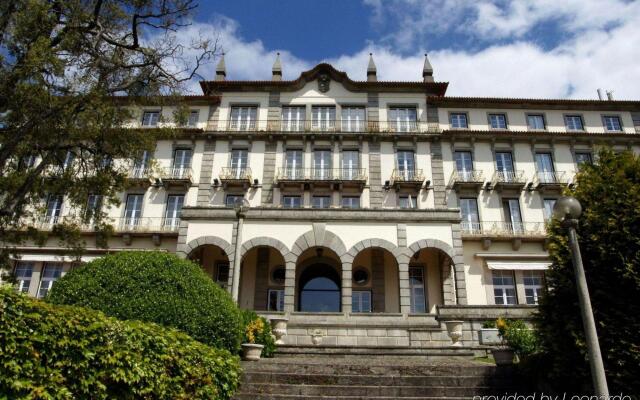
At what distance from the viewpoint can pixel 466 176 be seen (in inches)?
1037

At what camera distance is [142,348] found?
A: 671 centimetres

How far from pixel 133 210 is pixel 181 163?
395 cm

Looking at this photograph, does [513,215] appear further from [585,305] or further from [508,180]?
[585,305]

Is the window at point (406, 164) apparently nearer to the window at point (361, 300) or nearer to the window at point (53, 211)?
the window at point (361, 300)

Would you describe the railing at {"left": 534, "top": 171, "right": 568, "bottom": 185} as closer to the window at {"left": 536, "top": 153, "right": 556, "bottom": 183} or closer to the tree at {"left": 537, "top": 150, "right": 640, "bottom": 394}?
the window at {"left": 536, "top": 153, "right": 556, "bottom": 183}

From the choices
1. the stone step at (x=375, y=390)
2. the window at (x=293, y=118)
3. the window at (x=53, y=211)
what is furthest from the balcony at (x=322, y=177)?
the stone step at (x=375, y=390)

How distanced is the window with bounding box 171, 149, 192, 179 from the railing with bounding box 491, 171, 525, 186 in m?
18.4

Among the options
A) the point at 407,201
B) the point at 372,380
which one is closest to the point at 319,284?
the point at 407,201

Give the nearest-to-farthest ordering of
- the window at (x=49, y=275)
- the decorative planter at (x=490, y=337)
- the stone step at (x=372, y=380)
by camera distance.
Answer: the stone step at (x=372, y=380) < the decorative planter at (x=490, y=337) < the window at (x=49, y=275)

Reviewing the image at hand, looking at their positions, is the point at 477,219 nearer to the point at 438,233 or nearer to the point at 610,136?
the point at 438,233

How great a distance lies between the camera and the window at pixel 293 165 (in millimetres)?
26281

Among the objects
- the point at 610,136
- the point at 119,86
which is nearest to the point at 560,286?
the point at 119,86

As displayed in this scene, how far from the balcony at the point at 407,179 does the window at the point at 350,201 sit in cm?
203

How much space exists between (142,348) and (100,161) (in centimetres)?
1167
